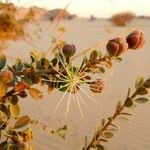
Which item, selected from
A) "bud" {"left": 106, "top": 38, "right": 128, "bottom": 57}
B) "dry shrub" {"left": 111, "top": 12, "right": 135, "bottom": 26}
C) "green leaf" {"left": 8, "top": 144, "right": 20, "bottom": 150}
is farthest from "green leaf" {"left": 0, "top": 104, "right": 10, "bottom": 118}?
"dry shrub" {"left": 111, "top": 12, "right": 135, "bottom": 26}

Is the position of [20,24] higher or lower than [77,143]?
higher

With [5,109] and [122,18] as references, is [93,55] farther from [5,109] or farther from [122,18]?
[122,18]

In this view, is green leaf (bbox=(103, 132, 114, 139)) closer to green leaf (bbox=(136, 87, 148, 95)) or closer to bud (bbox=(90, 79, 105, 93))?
green leaf (bbox=(136, 87, 148, 95))

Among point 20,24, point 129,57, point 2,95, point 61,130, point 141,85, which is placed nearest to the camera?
point 2,95

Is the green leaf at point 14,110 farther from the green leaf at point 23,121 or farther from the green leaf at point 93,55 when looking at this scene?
the green leaf at point 93,55

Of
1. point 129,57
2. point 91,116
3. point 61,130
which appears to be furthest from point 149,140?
point 129,57

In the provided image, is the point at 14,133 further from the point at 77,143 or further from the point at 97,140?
the point at 77,143

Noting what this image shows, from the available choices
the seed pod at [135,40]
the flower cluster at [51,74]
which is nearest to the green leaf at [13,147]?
the flower cluster at [51,74]
